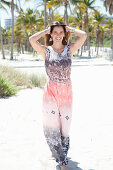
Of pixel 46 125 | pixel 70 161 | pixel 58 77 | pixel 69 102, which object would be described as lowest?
pixel 70 161

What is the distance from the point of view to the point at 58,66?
106 inches

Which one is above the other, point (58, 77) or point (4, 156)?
point (58, 77)

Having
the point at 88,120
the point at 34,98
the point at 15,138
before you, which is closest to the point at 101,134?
the point at 88,120

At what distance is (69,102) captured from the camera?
2779mm

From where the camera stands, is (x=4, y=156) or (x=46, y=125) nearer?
(x=46, y=125)

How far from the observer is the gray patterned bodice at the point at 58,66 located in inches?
107

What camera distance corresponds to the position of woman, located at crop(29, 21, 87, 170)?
2.72 meters

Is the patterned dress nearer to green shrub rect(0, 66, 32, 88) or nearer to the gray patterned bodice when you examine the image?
the gray patterned bodice

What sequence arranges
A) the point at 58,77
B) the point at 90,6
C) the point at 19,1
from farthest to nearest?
the point at 90,6, the point at 19,1, the point at 58,77

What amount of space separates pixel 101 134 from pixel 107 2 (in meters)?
29.1

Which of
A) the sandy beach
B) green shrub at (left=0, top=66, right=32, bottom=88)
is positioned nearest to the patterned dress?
the sandy beach

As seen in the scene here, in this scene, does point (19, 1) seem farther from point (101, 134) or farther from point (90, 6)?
point (101, 134)

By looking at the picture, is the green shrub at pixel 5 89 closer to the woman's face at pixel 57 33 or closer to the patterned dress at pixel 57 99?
the patterned dress at pixel 57 99

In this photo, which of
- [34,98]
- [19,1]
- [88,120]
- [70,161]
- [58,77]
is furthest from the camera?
[19,1]
